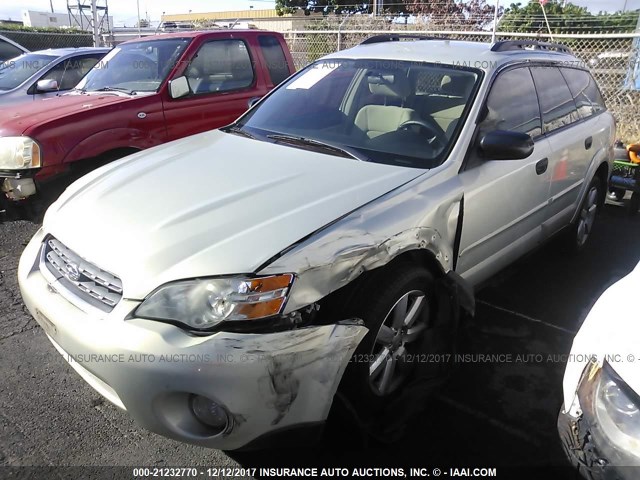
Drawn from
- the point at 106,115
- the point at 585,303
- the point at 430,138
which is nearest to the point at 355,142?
the point at 430,138

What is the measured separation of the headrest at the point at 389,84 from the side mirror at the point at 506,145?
2.24 ft

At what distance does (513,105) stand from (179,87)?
3.20 m

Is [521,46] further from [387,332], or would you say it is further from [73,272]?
[73,272]

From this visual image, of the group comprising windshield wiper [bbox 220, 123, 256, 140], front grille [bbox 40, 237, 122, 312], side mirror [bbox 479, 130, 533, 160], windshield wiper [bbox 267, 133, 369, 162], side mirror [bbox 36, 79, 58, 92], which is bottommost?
front grille [bbox 40, 237, 122, 312]

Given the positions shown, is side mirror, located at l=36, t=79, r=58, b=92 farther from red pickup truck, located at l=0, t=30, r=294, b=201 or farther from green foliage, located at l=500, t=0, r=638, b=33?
green foliage, located at l=500, t=0, r=638, b=33

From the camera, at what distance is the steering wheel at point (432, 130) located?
2908mm

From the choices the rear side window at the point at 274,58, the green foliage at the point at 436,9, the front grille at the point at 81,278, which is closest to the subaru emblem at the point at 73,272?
the front grille at the point at 81,278

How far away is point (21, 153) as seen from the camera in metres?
4.25

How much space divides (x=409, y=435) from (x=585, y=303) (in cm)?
207

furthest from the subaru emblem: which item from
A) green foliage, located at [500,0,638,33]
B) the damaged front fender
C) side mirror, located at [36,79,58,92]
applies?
green foliage, located at [500,0,638,33]

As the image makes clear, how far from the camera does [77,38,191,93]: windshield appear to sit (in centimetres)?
530

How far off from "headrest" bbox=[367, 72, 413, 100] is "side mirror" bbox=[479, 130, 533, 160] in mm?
683

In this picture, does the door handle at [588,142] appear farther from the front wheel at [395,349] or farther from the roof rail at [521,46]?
the front wheel at [395,349]

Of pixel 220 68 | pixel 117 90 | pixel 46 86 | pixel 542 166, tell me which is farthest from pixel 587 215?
pixel 46 86
